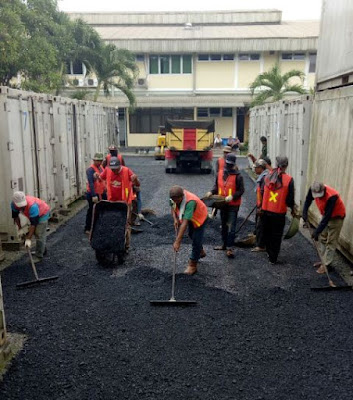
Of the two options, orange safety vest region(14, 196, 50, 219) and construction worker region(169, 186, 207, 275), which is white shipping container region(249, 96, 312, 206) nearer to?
construction worker region(169, 186, 207, 275)

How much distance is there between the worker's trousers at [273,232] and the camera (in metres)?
7.12

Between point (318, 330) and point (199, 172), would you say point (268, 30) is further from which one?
point (318, 330)

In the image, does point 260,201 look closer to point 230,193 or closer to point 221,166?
point 230,193

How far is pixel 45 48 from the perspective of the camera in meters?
19.2

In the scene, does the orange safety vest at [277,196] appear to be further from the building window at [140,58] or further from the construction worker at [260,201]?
the building window at [140,58]

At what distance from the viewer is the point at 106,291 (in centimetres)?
607

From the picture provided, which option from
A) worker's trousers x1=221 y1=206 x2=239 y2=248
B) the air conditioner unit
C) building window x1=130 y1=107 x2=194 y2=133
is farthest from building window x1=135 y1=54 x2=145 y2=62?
worker's trousers x1=221 y1=206 x2=239 y2=248

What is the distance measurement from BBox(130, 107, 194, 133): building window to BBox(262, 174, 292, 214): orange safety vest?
79.8ft

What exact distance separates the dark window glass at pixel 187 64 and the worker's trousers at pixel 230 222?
24.8 metres

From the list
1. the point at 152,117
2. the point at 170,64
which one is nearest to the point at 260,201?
the point at 152,117

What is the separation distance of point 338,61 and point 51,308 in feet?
23.2

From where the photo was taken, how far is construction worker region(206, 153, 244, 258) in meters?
7.41

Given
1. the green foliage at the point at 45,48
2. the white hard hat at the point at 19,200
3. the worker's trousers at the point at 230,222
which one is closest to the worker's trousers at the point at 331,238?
the worker's trousers at the point at 230,222

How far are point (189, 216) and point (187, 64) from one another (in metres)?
26.3
